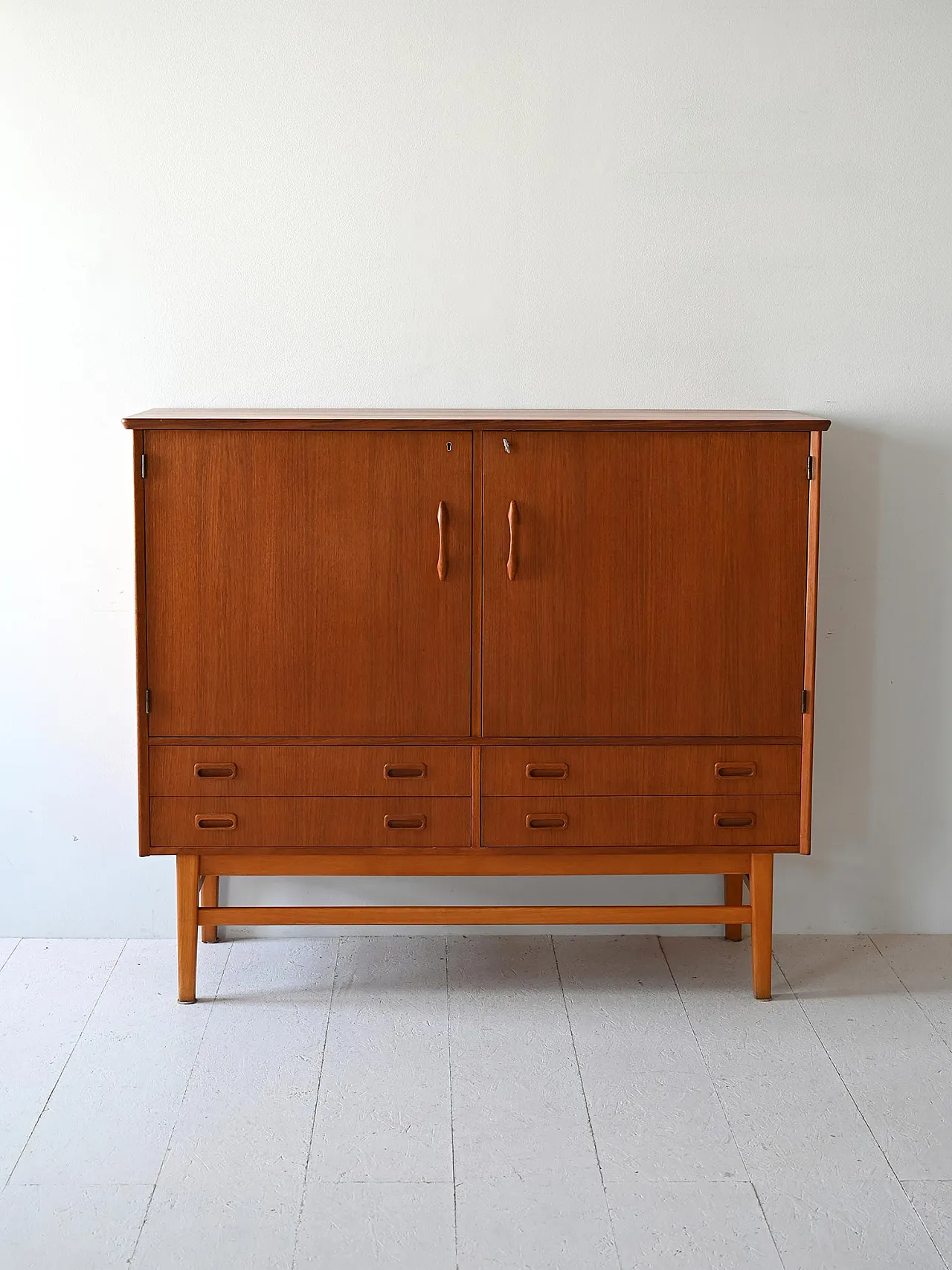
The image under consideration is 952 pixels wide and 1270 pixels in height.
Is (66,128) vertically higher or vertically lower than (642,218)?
higher

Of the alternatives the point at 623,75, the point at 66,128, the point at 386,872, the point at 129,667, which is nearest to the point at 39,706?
the point at 129,667

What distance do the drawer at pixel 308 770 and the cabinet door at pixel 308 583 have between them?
0.13ft

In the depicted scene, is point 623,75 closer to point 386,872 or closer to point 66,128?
point 66,128

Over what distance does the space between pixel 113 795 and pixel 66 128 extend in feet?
4.83

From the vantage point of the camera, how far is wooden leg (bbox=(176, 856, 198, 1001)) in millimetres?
2498

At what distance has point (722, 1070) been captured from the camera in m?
2.26

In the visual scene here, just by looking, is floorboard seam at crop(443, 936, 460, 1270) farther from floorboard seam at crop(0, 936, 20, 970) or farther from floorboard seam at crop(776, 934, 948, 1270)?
floorboard seam at crop(0, 936, 20, 970)

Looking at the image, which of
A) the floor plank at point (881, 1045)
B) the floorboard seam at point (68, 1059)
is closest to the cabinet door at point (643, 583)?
the floor plank at point (881, 1045)

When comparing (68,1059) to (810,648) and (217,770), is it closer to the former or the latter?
(217,770)

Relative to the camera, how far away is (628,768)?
2.46 m

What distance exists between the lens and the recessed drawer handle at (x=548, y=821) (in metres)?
2.46

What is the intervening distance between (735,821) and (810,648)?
377mm

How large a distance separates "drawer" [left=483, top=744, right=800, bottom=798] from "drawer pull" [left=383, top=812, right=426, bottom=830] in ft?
0.46

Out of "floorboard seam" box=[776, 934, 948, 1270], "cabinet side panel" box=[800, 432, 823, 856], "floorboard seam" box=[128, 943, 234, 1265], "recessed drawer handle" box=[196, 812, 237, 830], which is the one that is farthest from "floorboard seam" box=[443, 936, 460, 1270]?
"cabinet side panel" box=[800, 432, 823, 856]
